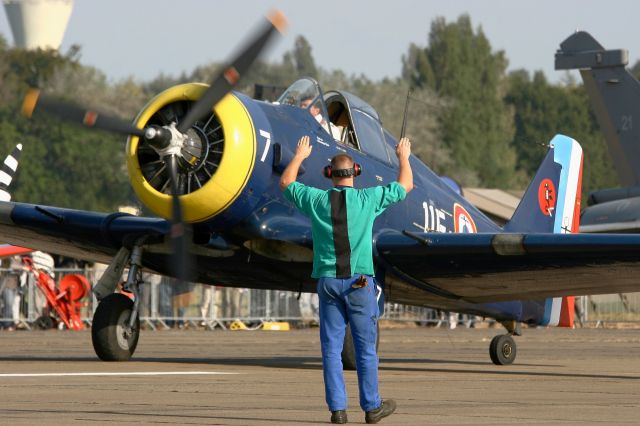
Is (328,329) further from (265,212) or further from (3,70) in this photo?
(3,70)

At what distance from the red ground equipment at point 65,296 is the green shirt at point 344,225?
770 inches

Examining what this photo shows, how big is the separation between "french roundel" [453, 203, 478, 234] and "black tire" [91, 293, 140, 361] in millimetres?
4268

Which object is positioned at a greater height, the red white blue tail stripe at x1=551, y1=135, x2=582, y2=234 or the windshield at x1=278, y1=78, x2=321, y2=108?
the windshield at x1=278, y1=78, x2=321, y2=108

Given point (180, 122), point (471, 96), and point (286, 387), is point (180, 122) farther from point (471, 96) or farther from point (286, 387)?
point (471, 96)

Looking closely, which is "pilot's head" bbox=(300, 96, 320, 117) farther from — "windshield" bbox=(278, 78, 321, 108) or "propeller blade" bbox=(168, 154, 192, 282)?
"propeller blade" bbox=(168, 154, 192, 282)

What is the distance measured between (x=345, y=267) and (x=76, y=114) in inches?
188

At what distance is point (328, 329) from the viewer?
8.20m

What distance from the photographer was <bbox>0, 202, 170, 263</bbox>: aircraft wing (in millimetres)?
13797

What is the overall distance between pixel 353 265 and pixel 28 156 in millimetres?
63066

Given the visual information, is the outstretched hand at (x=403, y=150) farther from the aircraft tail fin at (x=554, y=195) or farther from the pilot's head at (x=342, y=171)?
the aircraft tail fin at (x=554, y=195)

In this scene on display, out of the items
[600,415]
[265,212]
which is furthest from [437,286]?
[600,415]

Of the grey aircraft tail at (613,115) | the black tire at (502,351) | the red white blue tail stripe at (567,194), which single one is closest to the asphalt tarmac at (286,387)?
the black tire at (502,351)

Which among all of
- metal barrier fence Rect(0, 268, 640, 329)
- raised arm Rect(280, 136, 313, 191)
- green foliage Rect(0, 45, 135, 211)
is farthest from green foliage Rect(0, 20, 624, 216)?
raised arm Rect(280, 136, 313, 191)

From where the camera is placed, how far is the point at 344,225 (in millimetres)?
8312
